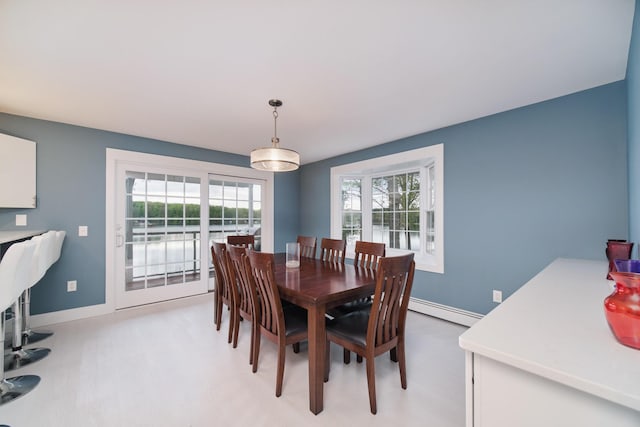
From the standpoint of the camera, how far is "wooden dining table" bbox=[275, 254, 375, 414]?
1.61 metres

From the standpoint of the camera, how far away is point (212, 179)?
13.9 ft

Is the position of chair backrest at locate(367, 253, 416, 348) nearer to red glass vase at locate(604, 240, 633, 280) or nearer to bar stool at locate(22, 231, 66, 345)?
red glass vase at locate(604, 240, 633, 280)

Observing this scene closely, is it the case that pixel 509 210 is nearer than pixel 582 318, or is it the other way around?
pixel 582 318

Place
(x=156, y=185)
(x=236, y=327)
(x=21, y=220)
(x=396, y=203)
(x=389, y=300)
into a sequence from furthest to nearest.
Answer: (x=396, y=203)
(x=156, y=185)
(x=21, y=220)
(x=236, y=327)
(x=389, y=300)

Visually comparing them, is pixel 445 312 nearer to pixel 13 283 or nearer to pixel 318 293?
pixel 318 293

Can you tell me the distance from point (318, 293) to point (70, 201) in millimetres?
3334

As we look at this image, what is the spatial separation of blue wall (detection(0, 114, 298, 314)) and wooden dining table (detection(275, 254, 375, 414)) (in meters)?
2.58

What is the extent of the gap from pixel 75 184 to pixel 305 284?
3.20 metres

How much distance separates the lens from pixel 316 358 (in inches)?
63.3

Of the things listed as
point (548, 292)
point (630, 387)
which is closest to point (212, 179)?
point (548, 292)

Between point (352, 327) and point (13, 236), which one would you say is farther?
point (13, 236)

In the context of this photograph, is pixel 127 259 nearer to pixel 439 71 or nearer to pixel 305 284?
pixel 305 284

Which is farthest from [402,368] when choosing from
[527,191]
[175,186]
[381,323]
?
[175,186]

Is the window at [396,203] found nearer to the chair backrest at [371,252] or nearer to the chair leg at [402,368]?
the chair backrest at [371,252]
